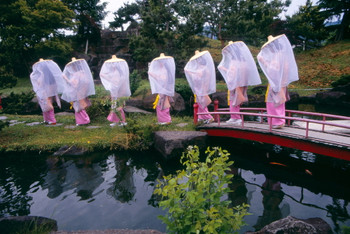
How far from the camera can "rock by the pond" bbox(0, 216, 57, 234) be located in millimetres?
3627

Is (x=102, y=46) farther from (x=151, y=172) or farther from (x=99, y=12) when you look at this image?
(x=151, y=172)

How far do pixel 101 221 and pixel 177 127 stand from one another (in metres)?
4.78

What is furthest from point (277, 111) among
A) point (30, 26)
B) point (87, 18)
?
point (87, 18)

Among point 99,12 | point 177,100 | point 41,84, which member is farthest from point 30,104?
point 99,12

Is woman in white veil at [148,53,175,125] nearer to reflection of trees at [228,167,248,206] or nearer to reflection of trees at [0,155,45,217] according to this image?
reflection of trees at [228,167,248,206]

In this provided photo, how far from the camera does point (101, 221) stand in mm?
4520

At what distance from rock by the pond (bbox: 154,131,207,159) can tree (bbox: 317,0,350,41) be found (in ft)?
85.7

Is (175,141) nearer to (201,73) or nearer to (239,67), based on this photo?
(201,73)

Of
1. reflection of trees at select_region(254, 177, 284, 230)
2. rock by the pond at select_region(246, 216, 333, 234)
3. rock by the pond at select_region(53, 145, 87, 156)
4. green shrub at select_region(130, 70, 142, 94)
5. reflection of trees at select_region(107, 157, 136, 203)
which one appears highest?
green shrub at select_region(130, 70, 142, 94)

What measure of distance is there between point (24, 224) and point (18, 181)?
2785mm

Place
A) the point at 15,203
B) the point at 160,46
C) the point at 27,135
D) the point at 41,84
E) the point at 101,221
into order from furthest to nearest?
the point at 160,46
the point at 41,84
the point at 27,135
the point at 15,203
the point at 101,221

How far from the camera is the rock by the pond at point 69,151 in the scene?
740cm

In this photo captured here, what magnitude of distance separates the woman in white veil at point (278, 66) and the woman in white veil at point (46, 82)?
7.75 metres

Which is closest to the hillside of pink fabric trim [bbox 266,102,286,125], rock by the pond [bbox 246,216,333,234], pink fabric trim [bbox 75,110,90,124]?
pink fabric trim [bbox 75,110,90,124]
